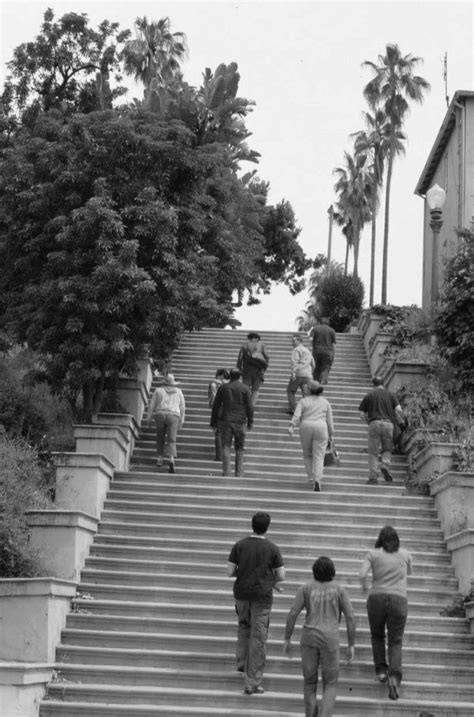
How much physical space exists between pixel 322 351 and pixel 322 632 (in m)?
11.9

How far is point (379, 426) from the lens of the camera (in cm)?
1727

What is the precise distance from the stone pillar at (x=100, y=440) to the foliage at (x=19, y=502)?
78 centimetres

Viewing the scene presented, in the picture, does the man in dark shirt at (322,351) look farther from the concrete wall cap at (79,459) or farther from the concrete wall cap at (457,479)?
the concrete wall cap at (79,459)

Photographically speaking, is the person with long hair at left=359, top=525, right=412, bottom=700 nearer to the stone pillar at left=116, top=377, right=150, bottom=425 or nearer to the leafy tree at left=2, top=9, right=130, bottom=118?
the stone pillar at left=116, top=377, right=150, bottom=425

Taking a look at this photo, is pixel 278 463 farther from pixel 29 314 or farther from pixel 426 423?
pixel 29 314

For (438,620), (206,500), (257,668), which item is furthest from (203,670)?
(206,500)

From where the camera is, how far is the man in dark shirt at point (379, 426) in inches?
680

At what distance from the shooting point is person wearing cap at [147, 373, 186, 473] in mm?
17828

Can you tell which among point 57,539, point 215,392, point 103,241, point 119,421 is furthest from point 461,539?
point 103,241

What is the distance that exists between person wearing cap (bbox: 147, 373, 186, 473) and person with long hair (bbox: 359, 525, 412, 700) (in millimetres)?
6133

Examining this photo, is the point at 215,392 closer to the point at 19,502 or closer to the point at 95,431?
the point at 95,431

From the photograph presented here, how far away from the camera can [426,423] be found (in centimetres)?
1889

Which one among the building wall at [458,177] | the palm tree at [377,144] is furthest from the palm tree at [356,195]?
the building wall at [458,177]

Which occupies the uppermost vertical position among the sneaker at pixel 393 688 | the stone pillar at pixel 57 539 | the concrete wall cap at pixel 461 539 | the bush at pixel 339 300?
the bush at pixel 339 300
